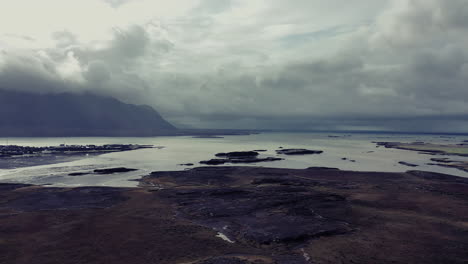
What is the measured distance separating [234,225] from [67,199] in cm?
3242

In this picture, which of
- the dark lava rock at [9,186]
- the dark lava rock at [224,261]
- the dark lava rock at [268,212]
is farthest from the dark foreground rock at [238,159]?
the dark lava rock at [224,261]

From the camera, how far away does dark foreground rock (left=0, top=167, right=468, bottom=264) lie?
28.6m

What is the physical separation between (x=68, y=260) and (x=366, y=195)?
49.4 meters

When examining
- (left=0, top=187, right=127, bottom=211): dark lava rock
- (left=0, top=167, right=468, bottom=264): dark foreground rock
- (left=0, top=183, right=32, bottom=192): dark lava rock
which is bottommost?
(left=0, top=167, right=468, bottom=264): dark foreground rock

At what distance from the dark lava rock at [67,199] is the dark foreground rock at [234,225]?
17cm

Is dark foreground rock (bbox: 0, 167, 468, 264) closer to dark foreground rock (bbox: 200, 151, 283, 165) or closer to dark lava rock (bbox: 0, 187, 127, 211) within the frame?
dark lava rock (bbox: 0, 187, 127, 211)

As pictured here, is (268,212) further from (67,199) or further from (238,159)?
(238,159)

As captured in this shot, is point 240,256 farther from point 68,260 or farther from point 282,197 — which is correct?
point 282,197

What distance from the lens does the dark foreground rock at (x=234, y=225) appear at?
2864cm

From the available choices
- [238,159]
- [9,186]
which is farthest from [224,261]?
[238,159]

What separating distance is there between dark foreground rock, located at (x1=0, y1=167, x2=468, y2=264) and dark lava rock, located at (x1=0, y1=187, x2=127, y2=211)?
0.17 metres

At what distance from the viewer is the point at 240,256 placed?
92.1 feet

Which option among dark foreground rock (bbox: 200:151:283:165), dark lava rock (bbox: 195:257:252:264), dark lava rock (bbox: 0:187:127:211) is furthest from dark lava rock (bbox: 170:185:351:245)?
dark foreground rock (bbox: 200:151:283:165)

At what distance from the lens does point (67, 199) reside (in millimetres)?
51656
